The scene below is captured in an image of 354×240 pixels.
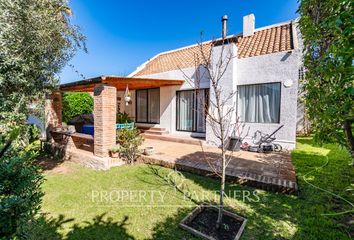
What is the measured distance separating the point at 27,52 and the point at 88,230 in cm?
603

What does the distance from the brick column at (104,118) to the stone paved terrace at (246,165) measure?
6.28 ft

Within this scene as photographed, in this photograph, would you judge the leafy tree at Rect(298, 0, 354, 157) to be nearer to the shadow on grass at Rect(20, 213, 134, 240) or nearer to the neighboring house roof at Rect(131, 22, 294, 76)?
the shadow on grass at Rect(20, 213, 134, 240)

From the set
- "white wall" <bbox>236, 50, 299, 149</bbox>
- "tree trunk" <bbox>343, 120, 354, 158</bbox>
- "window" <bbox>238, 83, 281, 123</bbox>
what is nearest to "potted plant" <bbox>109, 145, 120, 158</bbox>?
"window" <bbox>238, 83, 281, 123</bbox>

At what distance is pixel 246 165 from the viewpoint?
8.02 meters

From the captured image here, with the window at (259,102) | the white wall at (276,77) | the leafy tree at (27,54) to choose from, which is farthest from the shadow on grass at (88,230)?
the window at (259,102)

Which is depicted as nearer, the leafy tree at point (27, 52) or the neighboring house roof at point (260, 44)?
the leafy tree at point (27, 52)

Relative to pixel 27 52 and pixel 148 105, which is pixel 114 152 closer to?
pixel 27 52

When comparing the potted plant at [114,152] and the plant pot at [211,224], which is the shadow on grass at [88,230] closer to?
the plant pot at [211,224]

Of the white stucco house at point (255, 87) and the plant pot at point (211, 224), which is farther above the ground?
the white stucco house at point (255, 87)

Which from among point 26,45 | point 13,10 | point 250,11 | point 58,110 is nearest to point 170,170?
point 26,45

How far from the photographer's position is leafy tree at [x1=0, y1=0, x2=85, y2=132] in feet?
19.6

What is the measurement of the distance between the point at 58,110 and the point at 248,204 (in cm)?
1290

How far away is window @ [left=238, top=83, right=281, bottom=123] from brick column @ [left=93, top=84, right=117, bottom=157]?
752 cm

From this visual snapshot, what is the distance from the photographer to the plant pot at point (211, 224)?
4.26m
